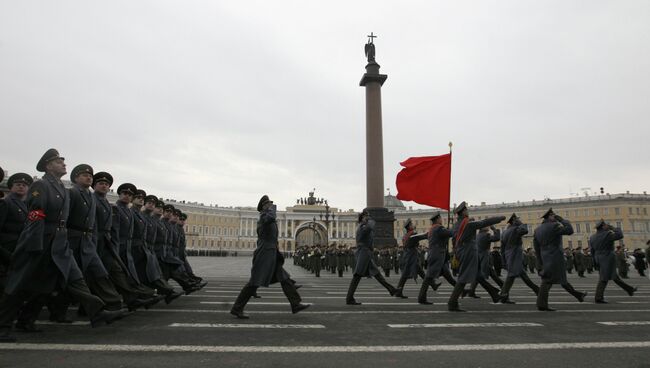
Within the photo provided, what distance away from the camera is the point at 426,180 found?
557 inches

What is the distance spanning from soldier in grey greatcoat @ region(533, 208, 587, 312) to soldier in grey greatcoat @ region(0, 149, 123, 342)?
7436mm

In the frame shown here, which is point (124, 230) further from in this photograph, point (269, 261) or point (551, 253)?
point (551, 253)

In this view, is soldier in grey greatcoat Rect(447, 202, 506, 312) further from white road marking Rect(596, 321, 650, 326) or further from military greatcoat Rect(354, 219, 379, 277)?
white road marking Rect(596, 321, 650, 326)

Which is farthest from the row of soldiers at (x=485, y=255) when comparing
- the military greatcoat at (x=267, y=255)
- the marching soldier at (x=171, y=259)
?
the marching soldier at (x=171, y=259)

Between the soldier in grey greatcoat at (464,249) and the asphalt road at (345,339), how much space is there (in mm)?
426

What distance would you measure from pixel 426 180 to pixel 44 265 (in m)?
11.0

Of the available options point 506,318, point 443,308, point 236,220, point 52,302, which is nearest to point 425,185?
point 443,308

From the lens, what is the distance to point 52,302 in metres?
6.49

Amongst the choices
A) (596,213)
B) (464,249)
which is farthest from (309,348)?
(596,213)

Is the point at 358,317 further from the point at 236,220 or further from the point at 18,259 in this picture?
the point at 236,220

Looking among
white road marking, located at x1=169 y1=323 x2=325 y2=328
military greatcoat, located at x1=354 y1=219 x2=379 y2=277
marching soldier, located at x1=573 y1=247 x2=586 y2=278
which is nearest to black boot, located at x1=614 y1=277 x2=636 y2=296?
military greatcoat, located at x1=354 y1=219 x2=379 y2=277

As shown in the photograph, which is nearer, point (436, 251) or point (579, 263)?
point (436, 251)

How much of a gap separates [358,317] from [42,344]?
4263mm

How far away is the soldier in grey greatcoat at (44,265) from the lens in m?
5.11
